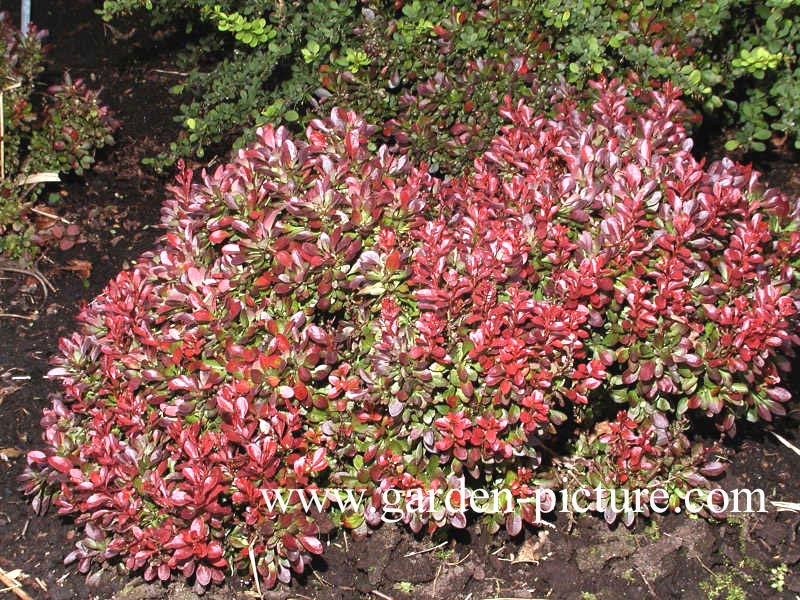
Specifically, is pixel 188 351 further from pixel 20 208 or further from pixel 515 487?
pixel 20 208

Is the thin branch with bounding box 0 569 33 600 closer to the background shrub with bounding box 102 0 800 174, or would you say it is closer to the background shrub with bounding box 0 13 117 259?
the background shrub with bounding box 0 13 117 259

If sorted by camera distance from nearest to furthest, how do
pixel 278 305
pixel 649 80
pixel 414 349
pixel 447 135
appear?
pixel 414 349 → pixel 278 305 → pixel 649 80 → pixel 447 135

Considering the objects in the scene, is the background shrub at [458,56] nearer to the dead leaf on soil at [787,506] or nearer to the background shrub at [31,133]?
the background shrub at [31,133]

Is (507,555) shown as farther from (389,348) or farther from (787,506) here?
(787,506)

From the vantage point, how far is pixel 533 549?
2.90 m

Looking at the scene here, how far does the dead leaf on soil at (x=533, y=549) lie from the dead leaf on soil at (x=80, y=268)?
2212 mm

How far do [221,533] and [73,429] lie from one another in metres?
0.61

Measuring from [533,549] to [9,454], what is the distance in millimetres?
1820

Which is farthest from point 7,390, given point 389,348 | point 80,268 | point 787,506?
point 787,506

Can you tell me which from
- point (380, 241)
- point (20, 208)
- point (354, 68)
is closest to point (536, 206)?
point (380, 241)

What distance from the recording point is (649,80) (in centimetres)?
353

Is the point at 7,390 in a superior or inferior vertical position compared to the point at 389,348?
inferior

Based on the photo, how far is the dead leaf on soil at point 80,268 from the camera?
3869mm

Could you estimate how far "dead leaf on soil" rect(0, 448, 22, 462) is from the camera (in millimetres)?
3055
